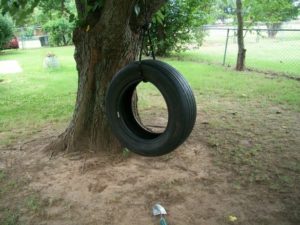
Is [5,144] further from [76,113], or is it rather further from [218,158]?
[218,158]

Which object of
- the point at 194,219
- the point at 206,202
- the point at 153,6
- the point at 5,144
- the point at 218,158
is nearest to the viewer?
the point at 194,219

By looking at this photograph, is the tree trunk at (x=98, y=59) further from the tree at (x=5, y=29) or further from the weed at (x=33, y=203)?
the tree at (x=5, y=29)

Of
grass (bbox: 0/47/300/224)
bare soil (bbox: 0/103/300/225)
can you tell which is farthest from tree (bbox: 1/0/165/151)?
grass (bbox: 0/47/300/224)

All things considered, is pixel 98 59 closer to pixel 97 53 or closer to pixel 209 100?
pixel 97 53

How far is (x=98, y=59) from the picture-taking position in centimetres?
340

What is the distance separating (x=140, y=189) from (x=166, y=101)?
1143 millimetres

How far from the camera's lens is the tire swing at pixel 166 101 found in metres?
2.12

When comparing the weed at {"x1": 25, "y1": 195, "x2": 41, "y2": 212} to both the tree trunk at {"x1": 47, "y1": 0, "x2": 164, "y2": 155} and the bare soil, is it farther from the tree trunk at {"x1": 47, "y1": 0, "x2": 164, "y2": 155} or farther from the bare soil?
the tree trunk at {"x1": 47, "y1": 0, "x2": 164, "y2": 155}

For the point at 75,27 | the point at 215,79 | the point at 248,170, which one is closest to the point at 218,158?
the point at 248,170

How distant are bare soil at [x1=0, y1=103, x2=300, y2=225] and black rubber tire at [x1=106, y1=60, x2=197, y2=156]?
586 mm

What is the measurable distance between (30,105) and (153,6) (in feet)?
12.4

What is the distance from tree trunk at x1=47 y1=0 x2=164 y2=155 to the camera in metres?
3.05

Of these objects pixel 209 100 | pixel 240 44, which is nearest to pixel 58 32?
pixel 240 44

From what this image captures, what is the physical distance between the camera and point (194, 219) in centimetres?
254
